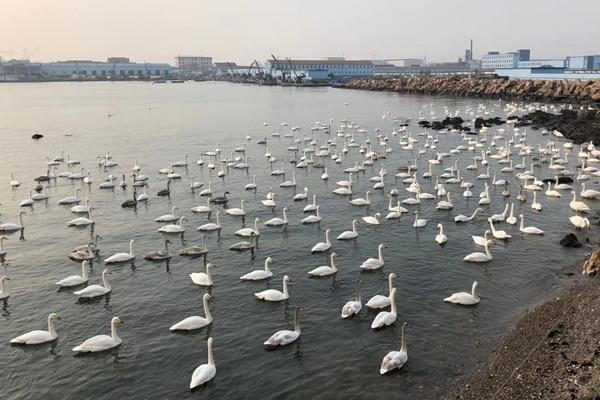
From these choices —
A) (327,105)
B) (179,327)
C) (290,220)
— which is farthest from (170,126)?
(179,327)

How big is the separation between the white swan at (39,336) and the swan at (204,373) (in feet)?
15.9

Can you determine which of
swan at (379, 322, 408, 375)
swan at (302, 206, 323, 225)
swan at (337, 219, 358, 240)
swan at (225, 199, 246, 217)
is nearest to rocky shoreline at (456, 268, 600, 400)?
swan at (379, 322, 408, 375)

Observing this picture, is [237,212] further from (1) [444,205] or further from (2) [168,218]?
(1) [444,205]

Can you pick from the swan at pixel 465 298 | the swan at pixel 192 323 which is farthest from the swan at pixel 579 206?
the swan at pixel 192 323

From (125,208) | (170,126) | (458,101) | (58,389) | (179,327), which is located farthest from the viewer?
(458,101)

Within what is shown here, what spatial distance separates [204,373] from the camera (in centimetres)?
1393

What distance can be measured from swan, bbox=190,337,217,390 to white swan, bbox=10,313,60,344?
4.84 metres

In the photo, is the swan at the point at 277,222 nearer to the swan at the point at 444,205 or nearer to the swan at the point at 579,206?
the swan at the point at 444,205

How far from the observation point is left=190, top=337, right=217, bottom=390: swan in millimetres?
13781

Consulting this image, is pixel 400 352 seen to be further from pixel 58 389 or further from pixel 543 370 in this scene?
pixel 58 389

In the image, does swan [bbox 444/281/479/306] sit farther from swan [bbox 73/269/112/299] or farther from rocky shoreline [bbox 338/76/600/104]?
rocky shoreline [bbox 338/76/600/104]

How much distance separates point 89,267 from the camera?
2188 centimetres

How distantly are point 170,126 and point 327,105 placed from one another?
3661 cm

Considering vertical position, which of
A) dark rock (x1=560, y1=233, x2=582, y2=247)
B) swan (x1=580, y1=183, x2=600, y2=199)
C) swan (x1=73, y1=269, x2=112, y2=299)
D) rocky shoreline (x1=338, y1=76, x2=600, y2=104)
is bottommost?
swan (x1=73, y1=269, x2=112, y2=299)
